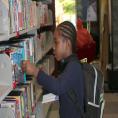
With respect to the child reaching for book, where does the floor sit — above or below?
below

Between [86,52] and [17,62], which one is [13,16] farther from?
[86,52]

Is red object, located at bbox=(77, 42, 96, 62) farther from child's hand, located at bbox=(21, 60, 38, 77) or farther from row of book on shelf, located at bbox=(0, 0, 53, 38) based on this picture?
child's hand, located at bbox=(21, 60, 38, 77)

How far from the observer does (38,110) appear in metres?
3.61

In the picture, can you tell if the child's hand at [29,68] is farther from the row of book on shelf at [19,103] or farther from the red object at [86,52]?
the red object at [86,52]

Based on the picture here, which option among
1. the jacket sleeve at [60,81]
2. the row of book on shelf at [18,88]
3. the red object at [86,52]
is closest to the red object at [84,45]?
the red object at [86,52]

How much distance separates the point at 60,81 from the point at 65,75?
0.05 meters

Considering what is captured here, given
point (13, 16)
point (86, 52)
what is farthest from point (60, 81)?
point (86, 52)

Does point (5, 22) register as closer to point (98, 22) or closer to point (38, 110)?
point (38, 110)

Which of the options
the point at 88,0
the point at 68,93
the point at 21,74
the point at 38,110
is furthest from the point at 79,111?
the point at 88,0

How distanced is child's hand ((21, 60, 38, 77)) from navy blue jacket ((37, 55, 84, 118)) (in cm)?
4

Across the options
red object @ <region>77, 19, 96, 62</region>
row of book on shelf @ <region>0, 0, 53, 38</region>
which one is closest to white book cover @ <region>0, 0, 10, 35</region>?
row of book on shelf @ <region>0, 0, 53, 38</region>

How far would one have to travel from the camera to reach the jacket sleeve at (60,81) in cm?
204

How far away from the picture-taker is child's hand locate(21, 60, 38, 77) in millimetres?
2078

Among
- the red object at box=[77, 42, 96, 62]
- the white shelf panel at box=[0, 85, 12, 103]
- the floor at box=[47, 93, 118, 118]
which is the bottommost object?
the floor at box=[47, 93, 118, 118]
